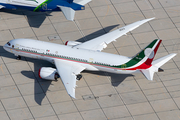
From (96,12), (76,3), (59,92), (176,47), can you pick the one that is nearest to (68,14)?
(76,3)

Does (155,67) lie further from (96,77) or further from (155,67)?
(96,77)

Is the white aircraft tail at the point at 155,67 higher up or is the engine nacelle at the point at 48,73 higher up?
the white aircraft tail at the point at 155,67

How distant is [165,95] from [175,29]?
16277 millimetres

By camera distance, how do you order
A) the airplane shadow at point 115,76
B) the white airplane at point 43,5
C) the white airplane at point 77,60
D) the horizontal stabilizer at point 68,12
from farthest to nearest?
the white airplane at point 43,5, the horizontal stabilizer at point 68,12, the airplane shadow at point 115,76, the white airplane at point 77,60

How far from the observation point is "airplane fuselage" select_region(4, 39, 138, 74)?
55.9m

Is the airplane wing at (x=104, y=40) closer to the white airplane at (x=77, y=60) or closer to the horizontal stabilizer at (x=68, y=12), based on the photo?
the white airplane at (x=77, y=60)

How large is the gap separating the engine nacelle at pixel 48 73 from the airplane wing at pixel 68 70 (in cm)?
93

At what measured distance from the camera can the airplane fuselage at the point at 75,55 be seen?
55938 millimetres

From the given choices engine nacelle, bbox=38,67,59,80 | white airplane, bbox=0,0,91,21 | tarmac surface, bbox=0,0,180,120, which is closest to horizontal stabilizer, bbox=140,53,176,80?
tarmac surface, bbox=0,0,180,120

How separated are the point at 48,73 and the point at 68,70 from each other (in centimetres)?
317

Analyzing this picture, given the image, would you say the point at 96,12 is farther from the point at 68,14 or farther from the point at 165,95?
the point at 165,95

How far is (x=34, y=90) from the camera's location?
2208 inches

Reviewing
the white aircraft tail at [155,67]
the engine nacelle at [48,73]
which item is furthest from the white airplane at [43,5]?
the white aircraft tail at [155,67]

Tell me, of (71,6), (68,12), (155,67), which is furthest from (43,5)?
(155,67)
